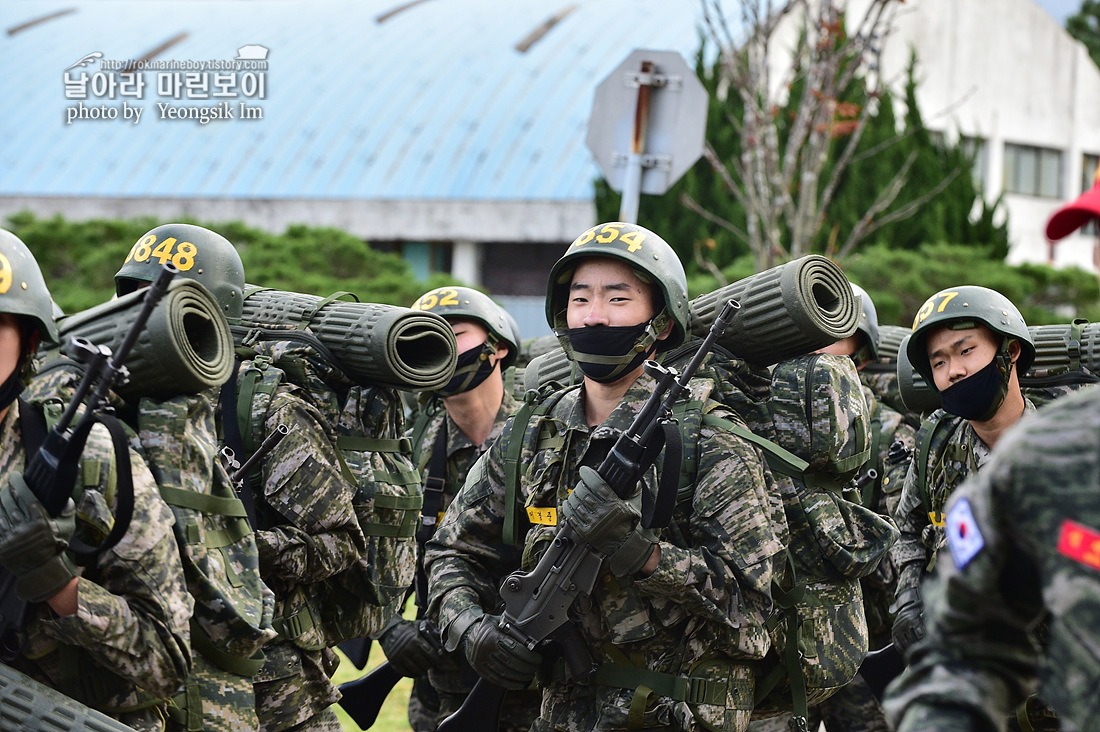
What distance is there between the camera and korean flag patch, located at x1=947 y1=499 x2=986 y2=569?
2365mm

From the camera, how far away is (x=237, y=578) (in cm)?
379

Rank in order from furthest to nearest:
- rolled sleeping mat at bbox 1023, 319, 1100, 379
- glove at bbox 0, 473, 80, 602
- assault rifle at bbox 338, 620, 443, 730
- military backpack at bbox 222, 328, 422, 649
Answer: assault rifle at bbox 338, 620, 443, 730
rolled sleeping mat at bbox 1023, 319, 1100, 379
military backpack at bbox 222, 328, 422, 649
glove at bbox 0, 473, 80, 602

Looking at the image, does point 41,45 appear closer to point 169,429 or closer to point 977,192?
point 977,192

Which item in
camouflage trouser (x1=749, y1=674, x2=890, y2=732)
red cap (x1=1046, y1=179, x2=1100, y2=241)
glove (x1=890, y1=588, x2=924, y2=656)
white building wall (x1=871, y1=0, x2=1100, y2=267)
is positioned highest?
white building wall (x1=871, y1=0, x2=1100, y2=267)

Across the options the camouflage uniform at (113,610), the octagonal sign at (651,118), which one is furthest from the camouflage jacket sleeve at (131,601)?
the octagonal sign at (651,118)

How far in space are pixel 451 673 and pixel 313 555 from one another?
1.18 meters

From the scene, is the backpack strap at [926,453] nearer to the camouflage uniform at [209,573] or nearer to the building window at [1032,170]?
the camouflage uniform at [209,573]

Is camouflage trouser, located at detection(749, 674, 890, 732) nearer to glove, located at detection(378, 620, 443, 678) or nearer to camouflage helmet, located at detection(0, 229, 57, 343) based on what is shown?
glove, located at detection(378, 620, 443, 678)

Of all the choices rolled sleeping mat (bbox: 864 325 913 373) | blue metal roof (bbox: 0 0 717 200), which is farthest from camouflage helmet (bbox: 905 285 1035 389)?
blue metal roof (bbox: 0 0 717 200)

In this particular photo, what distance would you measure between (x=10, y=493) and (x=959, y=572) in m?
2.09

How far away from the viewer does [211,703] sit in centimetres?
386

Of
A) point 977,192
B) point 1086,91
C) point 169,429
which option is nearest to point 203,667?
point 169,429

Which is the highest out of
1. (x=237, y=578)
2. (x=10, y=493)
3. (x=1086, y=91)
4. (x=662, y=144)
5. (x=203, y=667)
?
(x=1086, y=91)

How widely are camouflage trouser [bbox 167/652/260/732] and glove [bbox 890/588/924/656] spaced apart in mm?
2567
